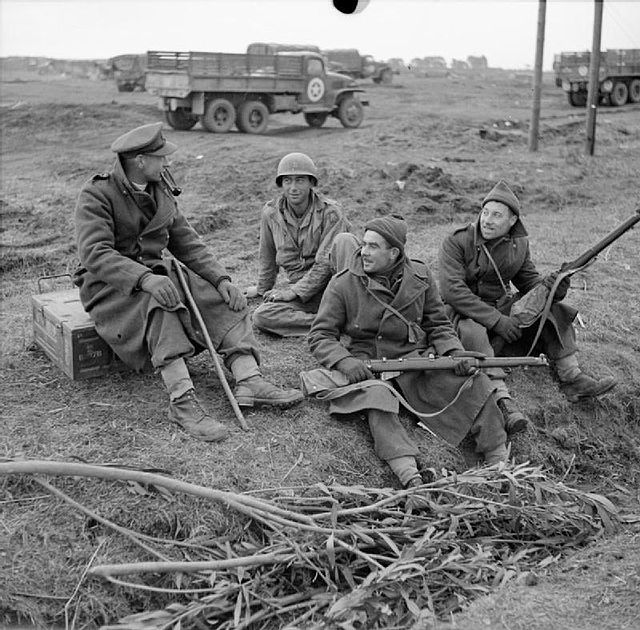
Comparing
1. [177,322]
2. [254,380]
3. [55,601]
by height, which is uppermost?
[177,322]

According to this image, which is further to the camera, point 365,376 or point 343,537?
point 365,376

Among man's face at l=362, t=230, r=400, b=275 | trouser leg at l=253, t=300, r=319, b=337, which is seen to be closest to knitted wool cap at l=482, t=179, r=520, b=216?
man's face at l=362, t=230, r=400, b=275

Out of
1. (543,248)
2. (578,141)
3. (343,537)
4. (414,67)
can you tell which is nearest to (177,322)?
(343,537)

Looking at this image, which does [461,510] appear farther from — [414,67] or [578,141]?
[414,67]

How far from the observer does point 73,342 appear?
5.11 meters

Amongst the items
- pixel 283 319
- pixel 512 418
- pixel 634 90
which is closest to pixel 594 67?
pixel 283 319

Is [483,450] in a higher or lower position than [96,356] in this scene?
lower

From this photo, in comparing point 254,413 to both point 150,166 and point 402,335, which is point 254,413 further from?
point 150,166

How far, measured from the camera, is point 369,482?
15.6 feet

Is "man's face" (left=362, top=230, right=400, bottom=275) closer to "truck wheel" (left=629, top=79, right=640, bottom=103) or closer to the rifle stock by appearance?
the rifle stock

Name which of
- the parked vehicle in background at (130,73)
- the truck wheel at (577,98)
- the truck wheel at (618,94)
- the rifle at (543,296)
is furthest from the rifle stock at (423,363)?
the parked vehicle in background at (130,73)

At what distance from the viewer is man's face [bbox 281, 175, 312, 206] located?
6.33m

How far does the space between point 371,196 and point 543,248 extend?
3.32 m

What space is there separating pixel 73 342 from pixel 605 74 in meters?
25.4
